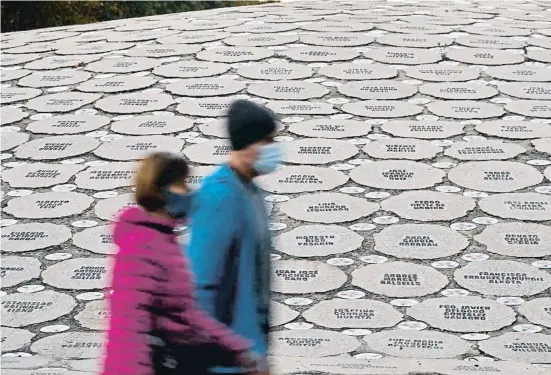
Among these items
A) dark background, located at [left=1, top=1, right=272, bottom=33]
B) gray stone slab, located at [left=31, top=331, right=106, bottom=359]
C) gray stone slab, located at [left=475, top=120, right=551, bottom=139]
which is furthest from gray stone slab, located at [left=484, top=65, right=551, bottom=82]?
dark background, located at [left=1, top=1, right=272, bottom=33]

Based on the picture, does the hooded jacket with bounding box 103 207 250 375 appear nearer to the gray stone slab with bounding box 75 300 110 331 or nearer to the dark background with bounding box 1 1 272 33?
the gray stone slab with bounding box 75 300 110 331

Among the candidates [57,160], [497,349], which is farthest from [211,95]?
[497,349]

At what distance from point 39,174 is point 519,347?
3616 mm

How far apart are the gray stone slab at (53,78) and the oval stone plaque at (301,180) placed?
272 cm

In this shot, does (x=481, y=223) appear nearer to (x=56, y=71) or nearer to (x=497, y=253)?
(x=497, y=253)

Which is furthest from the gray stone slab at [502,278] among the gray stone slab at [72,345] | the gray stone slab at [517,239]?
the gray stone slab at [72,345]

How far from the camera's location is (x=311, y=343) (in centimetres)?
457

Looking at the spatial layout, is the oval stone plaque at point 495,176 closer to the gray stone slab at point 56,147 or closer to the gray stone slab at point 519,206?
the gray stone slab at point 519,206

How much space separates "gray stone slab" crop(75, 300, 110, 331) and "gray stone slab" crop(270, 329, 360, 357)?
88cm

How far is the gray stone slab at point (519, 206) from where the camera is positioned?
5.88 m

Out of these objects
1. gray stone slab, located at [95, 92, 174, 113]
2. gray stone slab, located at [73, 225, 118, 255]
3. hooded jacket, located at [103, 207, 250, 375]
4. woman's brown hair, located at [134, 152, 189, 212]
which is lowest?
gray stone slab, located at [73, 225, 118, 255]

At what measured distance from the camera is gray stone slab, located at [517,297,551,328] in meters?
4.78

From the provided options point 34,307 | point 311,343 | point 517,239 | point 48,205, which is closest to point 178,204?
point 311,343

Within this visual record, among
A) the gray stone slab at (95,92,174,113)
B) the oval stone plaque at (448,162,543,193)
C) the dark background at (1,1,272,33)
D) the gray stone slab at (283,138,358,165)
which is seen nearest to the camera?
the oval stone plaque at (448,162,543,193)
